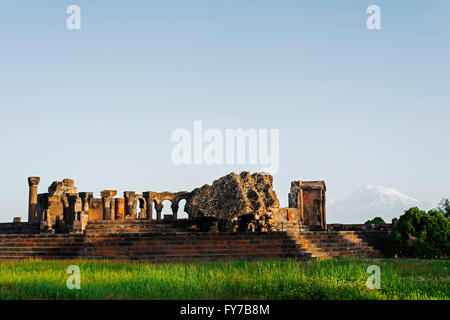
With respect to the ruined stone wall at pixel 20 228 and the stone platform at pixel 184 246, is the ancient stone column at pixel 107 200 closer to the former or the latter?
the ruined stone wall at pixel 20 228

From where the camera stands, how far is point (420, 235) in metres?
23.0

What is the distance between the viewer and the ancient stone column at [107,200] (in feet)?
115

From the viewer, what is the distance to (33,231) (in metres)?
31.7

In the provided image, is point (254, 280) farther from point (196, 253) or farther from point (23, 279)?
point (196, 253)

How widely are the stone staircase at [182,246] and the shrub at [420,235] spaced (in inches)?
48.6

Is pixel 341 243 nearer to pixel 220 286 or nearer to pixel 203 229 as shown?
pixel 203 229

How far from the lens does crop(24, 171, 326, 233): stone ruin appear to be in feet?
88.0

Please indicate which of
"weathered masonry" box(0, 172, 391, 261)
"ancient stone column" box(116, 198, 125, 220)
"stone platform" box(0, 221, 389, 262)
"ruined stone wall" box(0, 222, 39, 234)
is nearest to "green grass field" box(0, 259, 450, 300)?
"stone platform" box(0, 221, 389, 262)

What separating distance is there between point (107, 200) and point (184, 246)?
1421cm

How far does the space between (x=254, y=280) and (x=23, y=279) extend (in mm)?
5747

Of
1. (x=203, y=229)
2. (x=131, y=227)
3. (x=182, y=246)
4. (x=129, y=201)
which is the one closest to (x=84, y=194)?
(x=129, y=201)

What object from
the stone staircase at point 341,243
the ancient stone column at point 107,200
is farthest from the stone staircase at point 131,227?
the stone staircase at point 341,243

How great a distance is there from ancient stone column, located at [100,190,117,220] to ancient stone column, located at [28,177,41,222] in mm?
4728
